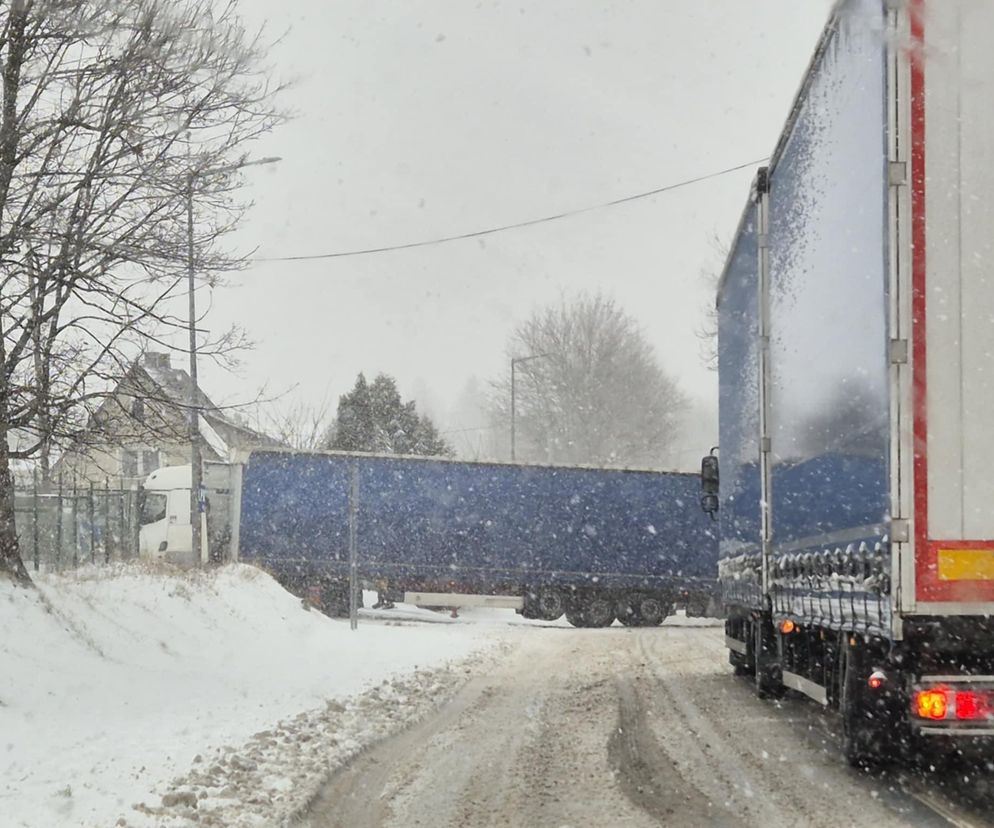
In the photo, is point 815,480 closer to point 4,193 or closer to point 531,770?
→ point 531,770

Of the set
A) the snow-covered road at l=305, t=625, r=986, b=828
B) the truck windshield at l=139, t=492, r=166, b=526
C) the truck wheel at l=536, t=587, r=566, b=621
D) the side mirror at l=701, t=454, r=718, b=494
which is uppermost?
the side mirror at l=701, t=454, r=718, b=494

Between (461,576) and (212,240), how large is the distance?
16956 millimetres

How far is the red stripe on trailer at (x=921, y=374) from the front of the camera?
604 cm

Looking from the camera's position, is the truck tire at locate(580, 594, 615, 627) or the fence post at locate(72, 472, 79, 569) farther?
the truck tire at locate(580, 594, 615, 627)

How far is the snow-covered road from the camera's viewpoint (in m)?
6.59

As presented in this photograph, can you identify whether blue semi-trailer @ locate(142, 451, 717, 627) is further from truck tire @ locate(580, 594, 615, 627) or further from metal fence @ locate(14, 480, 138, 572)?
metal fence @ locate(14, 480, 138, 572)

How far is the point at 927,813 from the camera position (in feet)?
21.6

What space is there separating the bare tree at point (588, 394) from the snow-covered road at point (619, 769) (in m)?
46.0

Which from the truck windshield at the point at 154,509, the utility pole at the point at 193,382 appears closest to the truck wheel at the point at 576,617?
the utility pole at the point at 193,382

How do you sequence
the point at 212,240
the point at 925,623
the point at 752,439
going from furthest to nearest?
1. the point at 212,240
2. the point at 752,439
3. the point at 925,623

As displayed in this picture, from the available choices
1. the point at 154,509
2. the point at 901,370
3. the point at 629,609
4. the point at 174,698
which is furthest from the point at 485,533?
the point at 901,370

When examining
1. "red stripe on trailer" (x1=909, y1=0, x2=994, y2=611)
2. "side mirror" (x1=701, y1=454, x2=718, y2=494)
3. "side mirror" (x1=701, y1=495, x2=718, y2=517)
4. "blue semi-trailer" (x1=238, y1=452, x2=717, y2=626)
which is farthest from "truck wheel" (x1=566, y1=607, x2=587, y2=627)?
"red stripe on trailer" (x1=909, y1=0, x2=994, y2=611)

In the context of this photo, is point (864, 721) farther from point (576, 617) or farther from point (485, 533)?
point (576, 617)

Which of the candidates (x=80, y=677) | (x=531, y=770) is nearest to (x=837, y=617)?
(x=531, y=770)
